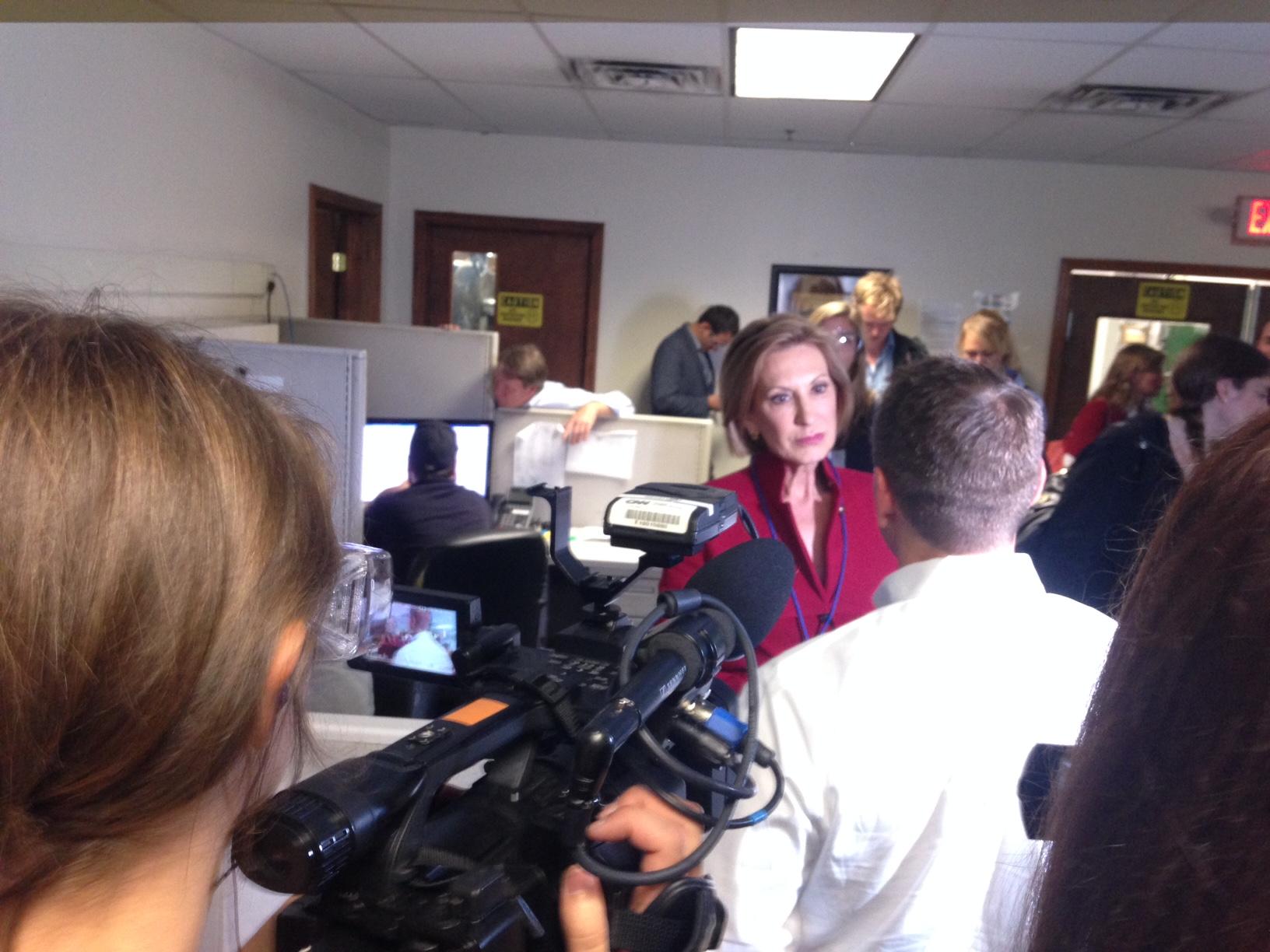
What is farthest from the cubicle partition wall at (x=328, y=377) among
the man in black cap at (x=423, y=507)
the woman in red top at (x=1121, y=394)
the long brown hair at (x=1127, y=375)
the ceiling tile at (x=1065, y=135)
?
the ceiling tile at (x=1065, y=135)

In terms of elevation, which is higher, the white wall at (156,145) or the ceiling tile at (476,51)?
the ceiling tile at (476,51)

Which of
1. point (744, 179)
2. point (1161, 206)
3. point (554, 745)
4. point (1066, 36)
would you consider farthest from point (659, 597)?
point (1161, 206)

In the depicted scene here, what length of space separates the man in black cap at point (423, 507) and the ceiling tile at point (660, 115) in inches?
81.5

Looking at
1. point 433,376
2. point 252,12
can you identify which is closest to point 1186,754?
point 433,376

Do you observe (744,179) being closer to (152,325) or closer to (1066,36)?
(1066,36)

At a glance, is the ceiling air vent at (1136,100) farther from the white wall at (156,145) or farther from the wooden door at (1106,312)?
the white wall at (156,145)

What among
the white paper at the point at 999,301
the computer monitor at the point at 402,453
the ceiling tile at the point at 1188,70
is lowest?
the computer monitor at the point at 402,453

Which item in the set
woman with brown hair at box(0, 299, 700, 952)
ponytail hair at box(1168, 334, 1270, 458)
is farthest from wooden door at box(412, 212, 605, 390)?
woman with brown hair at box(0, 299, 700, 952)

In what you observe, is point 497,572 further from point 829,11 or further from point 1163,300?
point 1163,300

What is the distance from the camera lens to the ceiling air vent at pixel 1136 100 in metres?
3.46

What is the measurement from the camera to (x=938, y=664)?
90cm

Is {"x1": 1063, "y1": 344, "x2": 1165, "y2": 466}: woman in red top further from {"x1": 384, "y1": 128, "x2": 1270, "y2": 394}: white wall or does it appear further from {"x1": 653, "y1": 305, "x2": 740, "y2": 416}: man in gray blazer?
{"x1": 653, "y1": 305, "x2": 740, "y2": 416}: man in gray blazer

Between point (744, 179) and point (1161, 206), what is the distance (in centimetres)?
222

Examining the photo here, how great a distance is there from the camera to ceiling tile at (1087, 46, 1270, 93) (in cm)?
294
